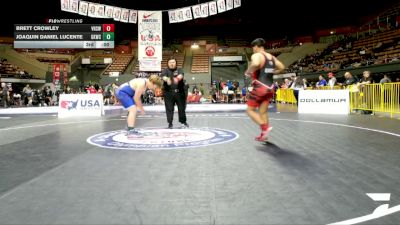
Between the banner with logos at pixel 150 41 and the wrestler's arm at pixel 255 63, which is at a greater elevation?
the banner with logos at pixel 150 41

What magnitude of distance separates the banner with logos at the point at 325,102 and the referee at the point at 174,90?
6.40 meters

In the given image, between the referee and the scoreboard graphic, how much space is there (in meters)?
9.57

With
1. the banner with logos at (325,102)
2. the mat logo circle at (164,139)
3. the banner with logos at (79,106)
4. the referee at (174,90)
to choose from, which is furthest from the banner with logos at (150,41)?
the mat logo circle at (164,139)

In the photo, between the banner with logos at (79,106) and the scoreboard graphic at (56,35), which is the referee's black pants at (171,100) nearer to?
the banner with logos at (79,106)

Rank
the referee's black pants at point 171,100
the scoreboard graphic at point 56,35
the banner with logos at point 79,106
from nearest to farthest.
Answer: the referee's black pants at point 171,100, the banner with logos at point 79,106, the scoreboard graphic at point 56,35

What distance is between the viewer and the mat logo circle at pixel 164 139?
209 inches

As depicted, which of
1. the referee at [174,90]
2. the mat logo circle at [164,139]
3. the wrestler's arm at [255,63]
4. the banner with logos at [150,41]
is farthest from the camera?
the banner with logos at [150,41]

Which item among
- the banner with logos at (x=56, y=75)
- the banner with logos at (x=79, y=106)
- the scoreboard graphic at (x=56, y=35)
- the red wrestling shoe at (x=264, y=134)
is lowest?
the red wrestling shoe at (x=264, y=134)

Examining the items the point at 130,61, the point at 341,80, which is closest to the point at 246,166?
the point at 341,80

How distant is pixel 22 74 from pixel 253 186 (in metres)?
34.7

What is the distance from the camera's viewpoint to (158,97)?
963 inches

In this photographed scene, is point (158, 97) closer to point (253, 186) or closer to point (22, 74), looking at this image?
point (22, 74)

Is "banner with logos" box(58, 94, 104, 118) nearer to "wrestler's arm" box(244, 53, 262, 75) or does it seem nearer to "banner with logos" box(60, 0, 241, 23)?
"banner with logos" box(60, 0, 241, 23)

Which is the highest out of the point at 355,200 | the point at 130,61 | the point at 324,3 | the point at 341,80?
the point at 324,3
